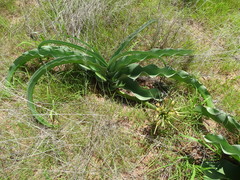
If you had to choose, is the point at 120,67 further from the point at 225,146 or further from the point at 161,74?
the point at 225,146

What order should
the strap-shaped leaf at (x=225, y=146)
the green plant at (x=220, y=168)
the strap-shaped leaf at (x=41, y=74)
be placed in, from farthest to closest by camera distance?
the strap-shaped leaf at (x=41, y=74) < the green plant at (x=220, y=168) < the strap-shaped leaf at (x=225, y=146)

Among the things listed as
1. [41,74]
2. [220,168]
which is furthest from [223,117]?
[41,74]

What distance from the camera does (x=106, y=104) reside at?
64.2 inches

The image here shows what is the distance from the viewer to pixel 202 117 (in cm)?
164

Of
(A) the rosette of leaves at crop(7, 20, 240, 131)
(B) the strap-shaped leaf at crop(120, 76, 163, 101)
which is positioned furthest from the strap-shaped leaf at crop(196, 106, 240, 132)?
(B) the strap-shaped leaf at crop(120, 76, 163, 101)

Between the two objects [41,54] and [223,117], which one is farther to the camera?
[41,54]

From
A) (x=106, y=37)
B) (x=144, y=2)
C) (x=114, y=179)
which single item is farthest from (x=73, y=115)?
(x=144, y=2)

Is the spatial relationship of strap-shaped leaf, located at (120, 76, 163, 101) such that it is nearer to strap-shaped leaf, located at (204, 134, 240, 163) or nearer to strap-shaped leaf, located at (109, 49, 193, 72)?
strap-shaped leaf, located at (109, 49, 193, 72)

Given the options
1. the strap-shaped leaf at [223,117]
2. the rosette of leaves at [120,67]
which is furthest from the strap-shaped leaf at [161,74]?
the strap-shaped leaf at [223,117]

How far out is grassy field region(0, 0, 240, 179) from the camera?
1.40 meters

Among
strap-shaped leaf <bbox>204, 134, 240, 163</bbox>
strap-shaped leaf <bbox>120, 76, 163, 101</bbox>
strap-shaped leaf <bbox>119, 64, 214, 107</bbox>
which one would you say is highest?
strap-shaped leaf <bbox>119, 64, 214, 107</bbox>

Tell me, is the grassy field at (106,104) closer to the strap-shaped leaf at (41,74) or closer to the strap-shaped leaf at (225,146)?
the strap-shaped leaf at (41,74)

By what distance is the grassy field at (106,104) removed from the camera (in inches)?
55.3

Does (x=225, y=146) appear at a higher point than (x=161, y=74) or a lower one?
lower
